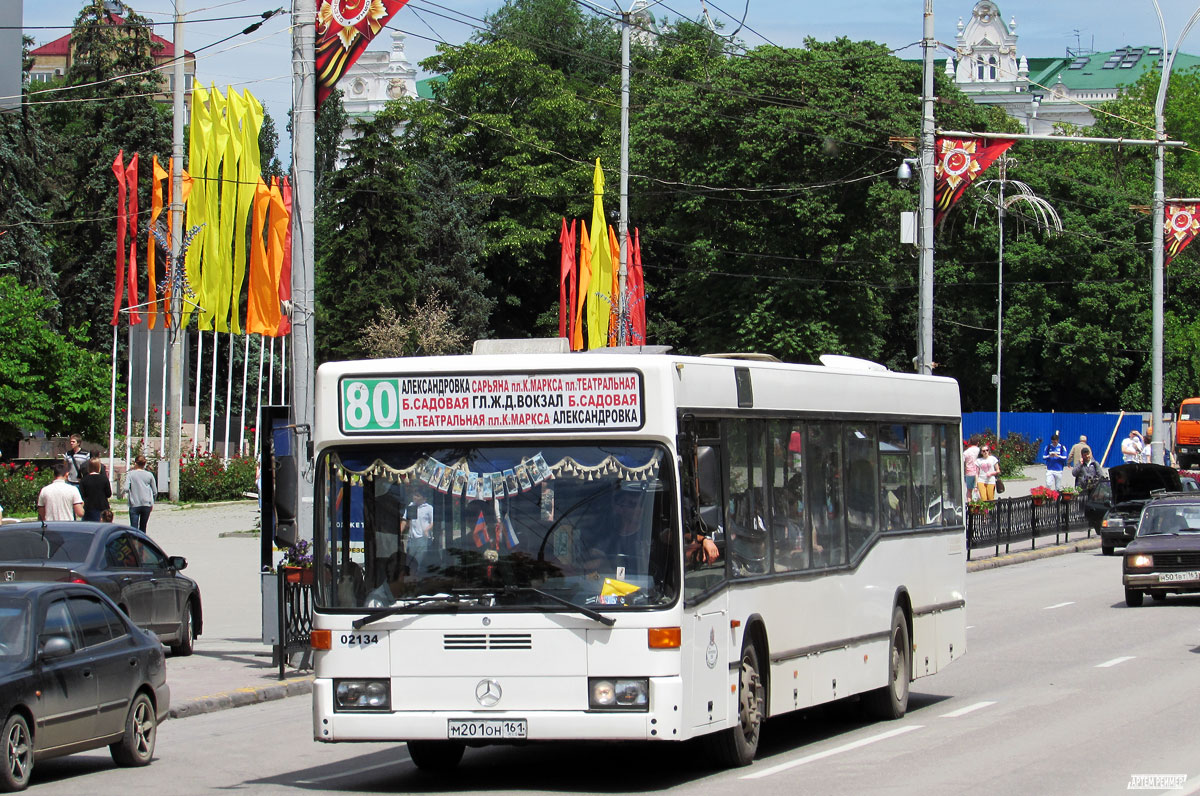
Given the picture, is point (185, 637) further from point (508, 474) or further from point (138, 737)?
point (508, 474)

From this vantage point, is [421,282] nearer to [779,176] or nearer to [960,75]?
[779,176]

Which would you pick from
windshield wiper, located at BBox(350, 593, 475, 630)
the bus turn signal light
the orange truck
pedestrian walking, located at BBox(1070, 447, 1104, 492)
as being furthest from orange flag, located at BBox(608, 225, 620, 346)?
the orange truck

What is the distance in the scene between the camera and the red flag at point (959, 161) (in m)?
29.1

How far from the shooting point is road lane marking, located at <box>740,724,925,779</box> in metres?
10.2

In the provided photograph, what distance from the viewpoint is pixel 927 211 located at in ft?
95.5

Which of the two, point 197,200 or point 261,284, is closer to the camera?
Answer: point 261,284

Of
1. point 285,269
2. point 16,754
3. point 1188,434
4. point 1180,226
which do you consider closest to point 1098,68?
point 1188,434

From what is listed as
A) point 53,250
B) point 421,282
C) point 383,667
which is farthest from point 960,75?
point 383,667

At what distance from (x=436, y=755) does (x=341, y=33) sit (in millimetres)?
9215

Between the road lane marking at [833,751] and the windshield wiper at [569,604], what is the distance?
1659 millimetres

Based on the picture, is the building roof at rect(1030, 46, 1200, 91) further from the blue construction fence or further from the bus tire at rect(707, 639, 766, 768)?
the bus tire at rect(707, 639, 766, 768)

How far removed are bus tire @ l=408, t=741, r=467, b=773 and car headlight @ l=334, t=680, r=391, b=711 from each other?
3.24 ft

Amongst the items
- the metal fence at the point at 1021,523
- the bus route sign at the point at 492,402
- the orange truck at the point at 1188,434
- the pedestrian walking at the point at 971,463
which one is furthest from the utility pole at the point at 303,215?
the orange truck at the point at 1188,434

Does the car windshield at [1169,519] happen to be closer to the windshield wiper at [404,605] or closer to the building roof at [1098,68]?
the windshield wiper at [404,605]
